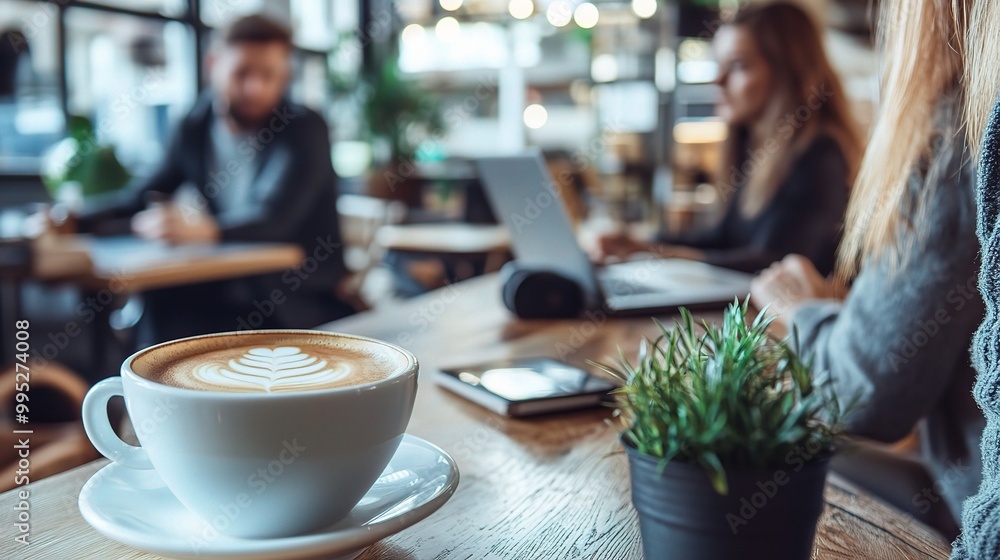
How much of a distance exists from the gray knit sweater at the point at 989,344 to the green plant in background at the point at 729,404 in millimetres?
99

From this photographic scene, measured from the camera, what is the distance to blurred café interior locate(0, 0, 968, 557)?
8.44 feet

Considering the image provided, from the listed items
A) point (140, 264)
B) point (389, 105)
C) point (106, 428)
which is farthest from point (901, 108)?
point (389, 105)

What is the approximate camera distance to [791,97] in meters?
2.59

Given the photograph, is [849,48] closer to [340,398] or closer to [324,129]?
[324,129]

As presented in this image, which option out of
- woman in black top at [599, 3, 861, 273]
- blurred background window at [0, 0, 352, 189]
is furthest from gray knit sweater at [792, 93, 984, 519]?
blurred background window at [0, 0, 352, 189]

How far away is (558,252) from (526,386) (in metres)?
0.60

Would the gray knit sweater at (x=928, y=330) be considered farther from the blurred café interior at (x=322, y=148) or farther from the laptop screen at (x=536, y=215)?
the laptop screen at (x=536, y=215)

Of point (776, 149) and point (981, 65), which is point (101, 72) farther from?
point (981, 65)

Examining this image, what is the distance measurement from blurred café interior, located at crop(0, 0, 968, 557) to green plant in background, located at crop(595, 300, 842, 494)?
16.2 inches

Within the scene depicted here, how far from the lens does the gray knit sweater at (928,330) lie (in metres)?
0.92

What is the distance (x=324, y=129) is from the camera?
128 inches

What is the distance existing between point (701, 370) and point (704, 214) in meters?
7.73

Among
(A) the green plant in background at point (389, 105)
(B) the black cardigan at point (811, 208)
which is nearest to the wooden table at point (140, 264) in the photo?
(B) the black cardigan at point (811, 208)

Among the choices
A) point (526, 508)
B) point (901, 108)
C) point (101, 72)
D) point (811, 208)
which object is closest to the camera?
point (526, 508)
